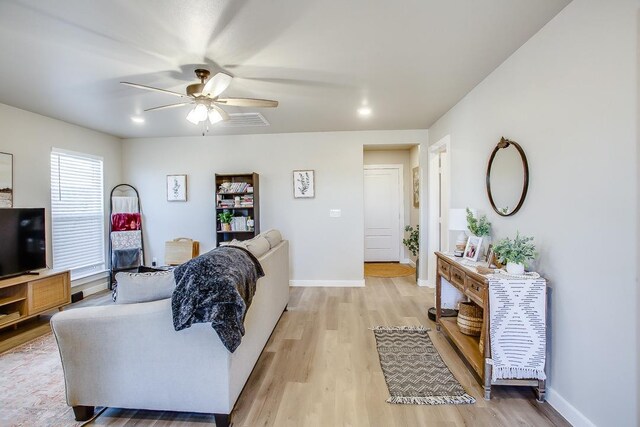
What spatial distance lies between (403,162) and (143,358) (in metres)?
5.81

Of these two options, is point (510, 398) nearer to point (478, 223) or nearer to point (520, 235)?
point (520, 235)

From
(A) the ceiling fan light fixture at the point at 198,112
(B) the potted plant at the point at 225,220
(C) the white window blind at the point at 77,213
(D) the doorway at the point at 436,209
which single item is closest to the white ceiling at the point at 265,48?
(A) the ceiling fan light fixture at the point at 198,112

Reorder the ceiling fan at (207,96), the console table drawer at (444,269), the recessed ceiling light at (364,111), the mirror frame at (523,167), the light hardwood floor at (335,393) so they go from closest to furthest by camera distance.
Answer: the light hardwood floor at (335,393), the mirror frame at (523,167), the ceiling fan at (207,96), the console table drawer at (444,269), the recessed ceiling light at (364,111)

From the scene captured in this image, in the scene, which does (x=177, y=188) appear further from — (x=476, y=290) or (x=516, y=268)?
(x=516, y=268)

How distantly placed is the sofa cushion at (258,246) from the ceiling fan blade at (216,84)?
129 centimetres

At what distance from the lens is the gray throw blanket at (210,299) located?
1.64 meters

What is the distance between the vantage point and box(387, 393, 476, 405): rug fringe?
2.00 metres

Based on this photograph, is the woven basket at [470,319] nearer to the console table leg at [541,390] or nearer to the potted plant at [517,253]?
the console table leg at [541,390]

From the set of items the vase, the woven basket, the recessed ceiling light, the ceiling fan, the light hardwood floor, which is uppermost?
the recessed ceiling light

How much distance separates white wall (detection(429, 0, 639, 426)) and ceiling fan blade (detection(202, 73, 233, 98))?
7.11 feet

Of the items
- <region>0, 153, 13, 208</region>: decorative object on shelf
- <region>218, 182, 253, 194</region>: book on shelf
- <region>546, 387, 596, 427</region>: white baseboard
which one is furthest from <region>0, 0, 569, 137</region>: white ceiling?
<region>546, 387, 596, 427</region>: white baseboard

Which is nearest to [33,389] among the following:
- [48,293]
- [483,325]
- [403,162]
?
[48,293]

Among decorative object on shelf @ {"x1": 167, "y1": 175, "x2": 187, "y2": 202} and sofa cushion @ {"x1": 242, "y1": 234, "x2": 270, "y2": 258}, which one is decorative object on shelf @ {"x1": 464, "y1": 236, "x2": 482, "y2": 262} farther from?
decorative object on shelf @ {"x1": 167, "y1": 175, "x2": 187, "y2": 202}

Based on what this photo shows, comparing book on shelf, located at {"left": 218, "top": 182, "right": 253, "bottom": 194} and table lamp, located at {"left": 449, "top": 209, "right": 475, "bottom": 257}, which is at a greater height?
book on shelf, located at {"left": 218, "top": 182, "right": 253, "bottom": 194}
